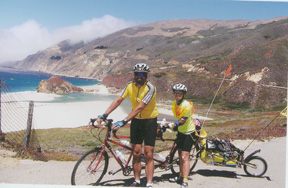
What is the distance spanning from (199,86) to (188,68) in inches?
758

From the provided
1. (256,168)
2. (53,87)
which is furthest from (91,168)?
(53,87)

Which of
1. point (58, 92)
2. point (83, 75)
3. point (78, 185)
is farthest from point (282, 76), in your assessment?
point (83, 75)

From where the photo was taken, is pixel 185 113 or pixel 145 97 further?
pixel 185 113

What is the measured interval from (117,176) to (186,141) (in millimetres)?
1628

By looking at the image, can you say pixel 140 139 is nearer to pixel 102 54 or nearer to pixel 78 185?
pixel 78 185

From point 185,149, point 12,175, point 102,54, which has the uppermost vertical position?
point 102,54

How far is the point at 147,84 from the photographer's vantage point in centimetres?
444

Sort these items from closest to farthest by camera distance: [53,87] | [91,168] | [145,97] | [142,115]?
[145,97], [142,115], [91,168], [53,87]

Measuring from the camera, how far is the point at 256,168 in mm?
5637

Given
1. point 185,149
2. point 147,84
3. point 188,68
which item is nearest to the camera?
point 147,84

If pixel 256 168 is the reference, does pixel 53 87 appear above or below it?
above

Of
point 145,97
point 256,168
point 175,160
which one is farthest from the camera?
point 256,168

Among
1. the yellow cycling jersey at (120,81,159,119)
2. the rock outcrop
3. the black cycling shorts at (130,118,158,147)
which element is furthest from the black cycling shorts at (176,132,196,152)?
the rock outcrop

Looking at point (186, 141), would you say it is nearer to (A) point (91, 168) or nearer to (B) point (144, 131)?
(B) point (144, 131)
